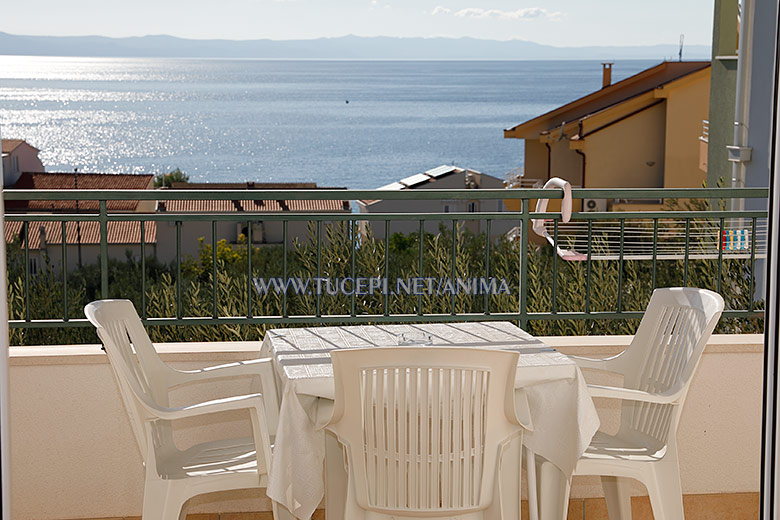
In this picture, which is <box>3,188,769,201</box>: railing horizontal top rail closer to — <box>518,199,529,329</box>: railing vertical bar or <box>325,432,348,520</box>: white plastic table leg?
<box>518,199,529,329</box>: railing vertical bar

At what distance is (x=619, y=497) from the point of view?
2.83 m

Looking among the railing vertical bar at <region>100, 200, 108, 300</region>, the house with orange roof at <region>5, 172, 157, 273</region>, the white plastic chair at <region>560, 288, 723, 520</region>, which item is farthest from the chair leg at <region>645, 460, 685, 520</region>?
the house with orange roof at <region>5, 172, 157, 273</region>

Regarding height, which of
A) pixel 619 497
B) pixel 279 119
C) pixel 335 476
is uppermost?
pixel 279 119

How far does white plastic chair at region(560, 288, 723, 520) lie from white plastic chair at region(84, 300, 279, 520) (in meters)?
0.92

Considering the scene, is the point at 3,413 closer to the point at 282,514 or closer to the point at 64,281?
the point at 282,514

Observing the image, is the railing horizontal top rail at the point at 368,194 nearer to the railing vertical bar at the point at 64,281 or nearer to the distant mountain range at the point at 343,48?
the railing vertical bar at the point at 64,281

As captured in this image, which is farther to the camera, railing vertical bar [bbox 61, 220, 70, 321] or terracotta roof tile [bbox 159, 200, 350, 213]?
terracotta roof tile [bbox 159, 200, 350, 213]

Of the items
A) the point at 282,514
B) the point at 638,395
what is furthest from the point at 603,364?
the point at 282,514

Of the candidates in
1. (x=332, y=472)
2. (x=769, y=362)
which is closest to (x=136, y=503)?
(x=332, y=472)

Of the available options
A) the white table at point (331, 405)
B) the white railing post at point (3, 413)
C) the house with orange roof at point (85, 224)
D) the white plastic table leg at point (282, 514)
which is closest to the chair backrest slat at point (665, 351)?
the white table at point (331, 405)

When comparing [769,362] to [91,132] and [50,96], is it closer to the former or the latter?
[91,132]

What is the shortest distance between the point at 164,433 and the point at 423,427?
929 mm

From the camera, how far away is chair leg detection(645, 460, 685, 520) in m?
2.52

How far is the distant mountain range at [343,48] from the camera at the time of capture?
48312 mm
